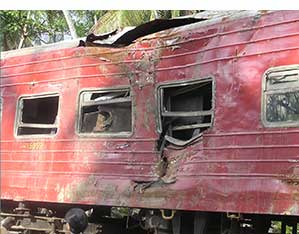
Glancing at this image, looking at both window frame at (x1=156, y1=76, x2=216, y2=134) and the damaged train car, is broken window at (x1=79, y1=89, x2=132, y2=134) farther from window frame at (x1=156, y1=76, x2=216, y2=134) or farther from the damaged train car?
window frame at (x1=156, y1=76, x2=216, y2=134)

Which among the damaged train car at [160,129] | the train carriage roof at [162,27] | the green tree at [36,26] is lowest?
the damaged train car at [160,129]

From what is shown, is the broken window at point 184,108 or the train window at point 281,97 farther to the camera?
the broken window at point 184,108

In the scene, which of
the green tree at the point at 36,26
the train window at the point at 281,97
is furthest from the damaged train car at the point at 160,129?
the green tree at the point at 36,26

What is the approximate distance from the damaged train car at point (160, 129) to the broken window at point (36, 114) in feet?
0.06

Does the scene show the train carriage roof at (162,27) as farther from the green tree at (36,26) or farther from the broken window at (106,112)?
the green tree at (36,26)

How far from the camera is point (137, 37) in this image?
23.6 ft

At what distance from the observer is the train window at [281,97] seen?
550cm

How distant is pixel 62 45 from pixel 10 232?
2769mm

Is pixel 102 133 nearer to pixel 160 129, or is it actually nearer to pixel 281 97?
Answer: pixel 160 129

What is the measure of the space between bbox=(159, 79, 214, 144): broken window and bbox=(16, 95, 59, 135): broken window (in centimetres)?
186

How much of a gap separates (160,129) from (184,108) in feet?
1.21

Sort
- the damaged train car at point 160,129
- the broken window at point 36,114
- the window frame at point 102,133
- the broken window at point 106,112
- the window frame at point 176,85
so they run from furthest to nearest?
the broken window at point 36,114
the broken window at point 106,112
the window frame at point 102,133
the window frame at point 176,85
the damaged train car at point 160,129

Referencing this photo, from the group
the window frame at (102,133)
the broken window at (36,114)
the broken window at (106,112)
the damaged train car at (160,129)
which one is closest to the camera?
the damaged train car at (160,129)

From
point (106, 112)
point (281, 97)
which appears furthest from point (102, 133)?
point (281, 97)
